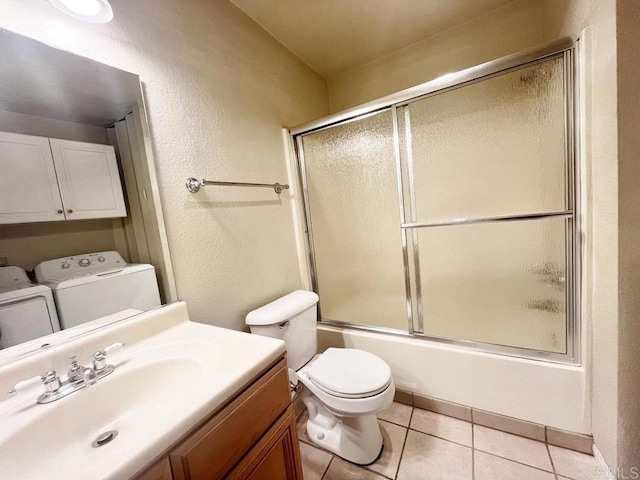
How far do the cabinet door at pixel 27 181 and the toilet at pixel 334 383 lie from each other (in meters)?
0.87

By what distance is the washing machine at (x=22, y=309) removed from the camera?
0.70 m

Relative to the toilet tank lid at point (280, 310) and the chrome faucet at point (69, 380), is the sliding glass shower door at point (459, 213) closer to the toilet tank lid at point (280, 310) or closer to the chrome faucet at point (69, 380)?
the toilet tank lid at point (280, 310)

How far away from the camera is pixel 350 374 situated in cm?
120

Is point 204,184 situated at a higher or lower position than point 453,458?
higher

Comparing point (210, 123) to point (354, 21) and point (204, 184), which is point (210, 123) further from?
point (354, 21)

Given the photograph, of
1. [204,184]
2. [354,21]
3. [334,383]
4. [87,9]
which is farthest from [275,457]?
[354,21]

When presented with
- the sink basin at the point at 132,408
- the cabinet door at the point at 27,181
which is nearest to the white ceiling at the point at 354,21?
the cabinet door at the point at 27,181

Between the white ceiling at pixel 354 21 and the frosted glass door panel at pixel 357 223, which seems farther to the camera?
the frosted glass door panel at pixel 357 223

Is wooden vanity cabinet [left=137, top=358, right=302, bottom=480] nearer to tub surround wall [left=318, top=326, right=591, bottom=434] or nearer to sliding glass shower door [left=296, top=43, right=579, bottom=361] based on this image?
tub surround wall [left=318, top=326, right=591, bottom=434]

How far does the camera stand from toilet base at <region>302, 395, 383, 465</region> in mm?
1194

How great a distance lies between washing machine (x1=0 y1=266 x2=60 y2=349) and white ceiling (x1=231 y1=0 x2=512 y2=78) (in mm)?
1579

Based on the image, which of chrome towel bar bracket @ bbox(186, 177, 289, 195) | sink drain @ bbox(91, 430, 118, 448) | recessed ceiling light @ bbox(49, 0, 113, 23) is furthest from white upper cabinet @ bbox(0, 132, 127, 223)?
sink drain @ bbox(91, 430, 118, 448)

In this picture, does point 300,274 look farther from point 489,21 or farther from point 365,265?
point 489,21

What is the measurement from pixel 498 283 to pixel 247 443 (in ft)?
→ 4.89
